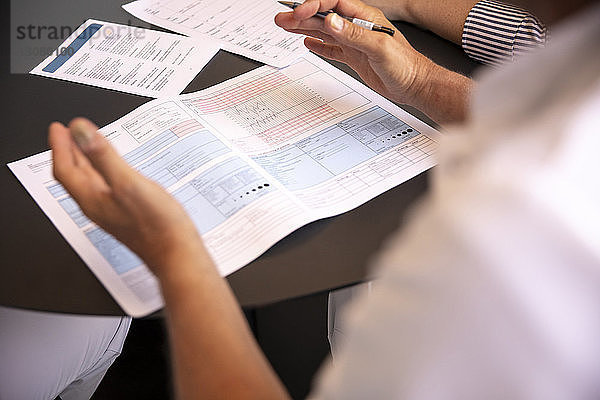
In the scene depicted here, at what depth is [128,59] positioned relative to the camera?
1134mm

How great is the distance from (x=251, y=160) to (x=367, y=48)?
0.88 feet

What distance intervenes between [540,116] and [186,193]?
52 centimetres

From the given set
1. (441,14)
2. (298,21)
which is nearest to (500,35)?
(441,14)

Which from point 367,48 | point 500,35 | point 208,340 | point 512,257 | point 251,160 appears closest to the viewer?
point 512,257

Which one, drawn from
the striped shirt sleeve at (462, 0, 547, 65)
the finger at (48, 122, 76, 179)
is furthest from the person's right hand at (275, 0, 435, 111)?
the finger at (48, 122, 76, 179)

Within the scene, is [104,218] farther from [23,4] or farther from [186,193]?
[23,4]

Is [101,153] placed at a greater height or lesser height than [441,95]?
greater

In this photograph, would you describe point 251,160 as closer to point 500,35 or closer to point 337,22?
point 337,22

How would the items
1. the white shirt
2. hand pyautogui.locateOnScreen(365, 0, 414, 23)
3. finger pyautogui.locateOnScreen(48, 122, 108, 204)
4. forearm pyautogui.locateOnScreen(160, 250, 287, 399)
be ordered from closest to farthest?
the white shirt → forearm pyautogui.locateOnScreen(160, 250, 287, 399) → finger pyautogui.locateOnScreen(48, 122, 108, 204) → hand pyautogui.locateOnScreen(365, 0, 414, 23)

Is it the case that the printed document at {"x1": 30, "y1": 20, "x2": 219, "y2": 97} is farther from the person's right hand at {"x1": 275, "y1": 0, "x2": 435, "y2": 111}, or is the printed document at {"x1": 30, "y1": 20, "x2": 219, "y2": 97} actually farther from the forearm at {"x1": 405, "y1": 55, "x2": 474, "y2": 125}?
the forearm at {"x1": 405, "y1": 55, "x2": 474, "y2": 125}

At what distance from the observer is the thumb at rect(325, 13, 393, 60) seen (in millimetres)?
983

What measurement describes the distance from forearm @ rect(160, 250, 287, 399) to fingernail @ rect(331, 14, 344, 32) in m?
0.49

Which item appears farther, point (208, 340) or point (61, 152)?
point (61, 152)

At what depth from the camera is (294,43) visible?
1168 millimetres
